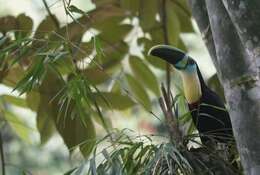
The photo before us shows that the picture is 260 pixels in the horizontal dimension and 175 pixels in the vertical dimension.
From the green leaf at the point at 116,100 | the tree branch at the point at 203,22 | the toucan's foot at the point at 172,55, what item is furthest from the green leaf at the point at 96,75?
the tree branch at the point at 203,22

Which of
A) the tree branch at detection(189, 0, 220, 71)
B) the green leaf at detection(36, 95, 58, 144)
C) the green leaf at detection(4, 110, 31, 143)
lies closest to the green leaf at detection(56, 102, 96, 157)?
the green leaf at detection(36, 95, 58, 144)

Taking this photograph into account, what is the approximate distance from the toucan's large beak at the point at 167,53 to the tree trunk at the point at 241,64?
38cm

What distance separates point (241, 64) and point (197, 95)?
0.61 metres

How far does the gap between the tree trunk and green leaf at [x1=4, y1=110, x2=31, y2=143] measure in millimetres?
758

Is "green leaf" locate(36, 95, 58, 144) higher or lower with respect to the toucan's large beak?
lower

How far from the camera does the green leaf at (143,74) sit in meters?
1.93

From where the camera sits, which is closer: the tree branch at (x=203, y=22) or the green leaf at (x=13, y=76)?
the tree branch at (x=203, y=22)

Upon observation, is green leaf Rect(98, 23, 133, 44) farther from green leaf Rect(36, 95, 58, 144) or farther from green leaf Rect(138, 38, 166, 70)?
green leaf Rect(36, 95, 58, 144)

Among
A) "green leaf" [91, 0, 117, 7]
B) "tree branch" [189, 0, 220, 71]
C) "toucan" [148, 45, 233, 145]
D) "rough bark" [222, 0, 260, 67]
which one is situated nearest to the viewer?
"rough bark" [222, 0, 260, 67]

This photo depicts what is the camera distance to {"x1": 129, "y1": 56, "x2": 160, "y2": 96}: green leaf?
1.93 metres

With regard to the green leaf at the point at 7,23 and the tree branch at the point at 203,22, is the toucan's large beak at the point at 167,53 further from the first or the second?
the green leaf at the point at 7,23

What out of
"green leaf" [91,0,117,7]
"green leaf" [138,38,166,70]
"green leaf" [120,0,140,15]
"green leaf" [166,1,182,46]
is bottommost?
"green leaf" [138,38,166,70]

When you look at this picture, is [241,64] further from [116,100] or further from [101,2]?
[101,2]

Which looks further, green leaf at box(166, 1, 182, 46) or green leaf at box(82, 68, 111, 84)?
green leaf at box(166, 1, 182, 46)
